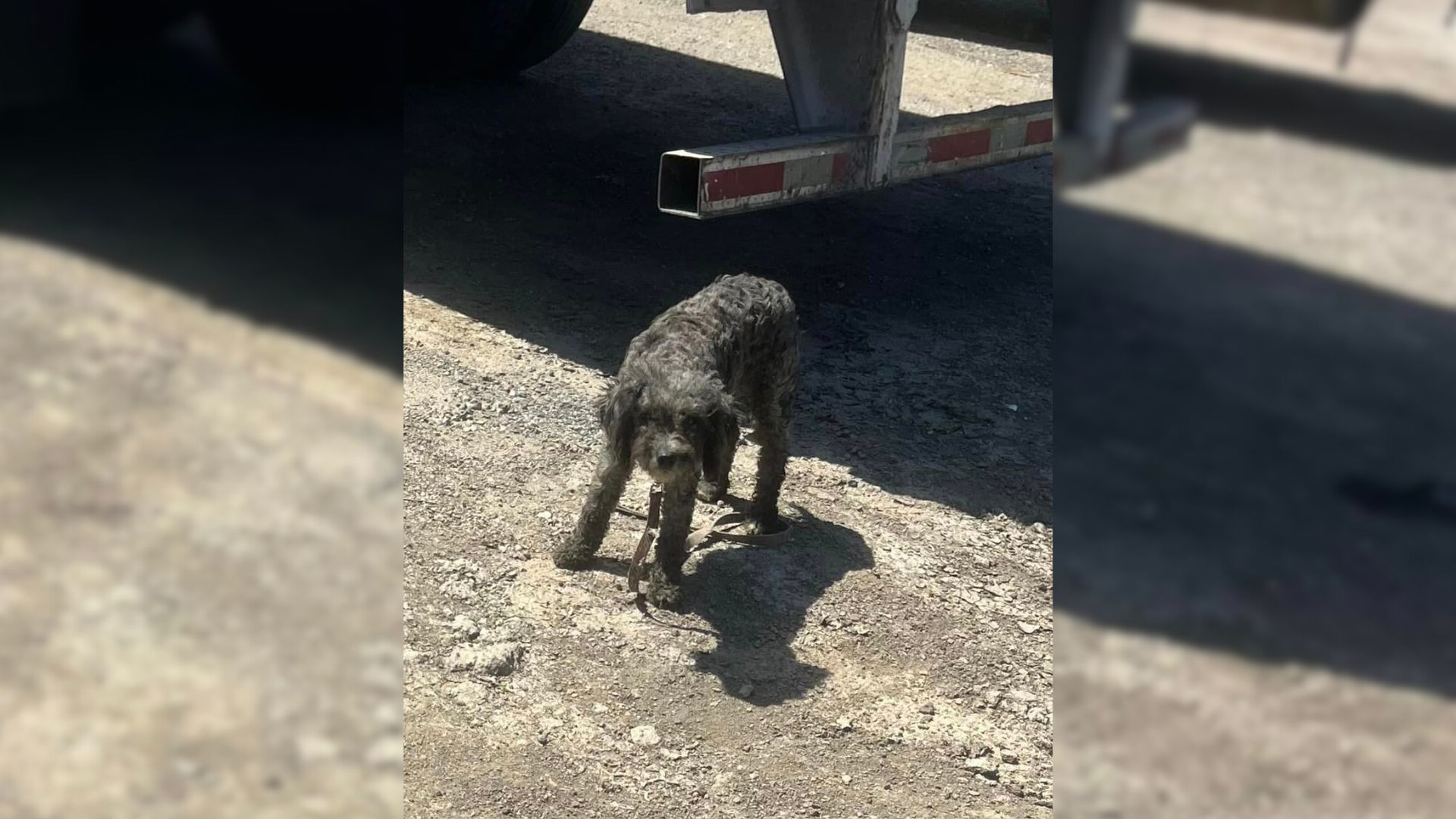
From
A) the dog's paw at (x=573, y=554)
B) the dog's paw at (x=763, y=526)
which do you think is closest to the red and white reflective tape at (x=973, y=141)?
the dog's paw at (x=763, y=526)

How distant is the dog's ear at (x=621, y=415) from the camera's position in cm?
412

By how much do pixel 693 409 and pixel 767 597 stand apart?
0.81 meters

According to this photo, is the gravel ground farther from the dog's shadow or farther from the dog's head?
the dog's head

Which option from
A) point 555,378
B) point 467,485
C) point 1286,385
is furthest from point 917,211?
point 1286,385

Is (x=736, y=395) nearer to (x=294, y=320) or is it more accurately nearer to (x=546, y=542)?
(x=546, y=542)

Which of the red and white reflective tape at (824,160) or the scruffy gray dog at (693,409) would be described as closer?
the scruffy gray dog at (693,409)

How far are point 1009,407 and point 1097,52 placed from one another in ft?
17.6

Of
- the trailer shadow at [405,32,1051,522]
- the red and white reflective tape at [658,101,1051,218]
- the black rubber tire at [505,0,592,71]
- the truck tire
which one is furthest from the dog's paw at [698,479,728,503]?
the black rubber tire at [505,0,592,71]

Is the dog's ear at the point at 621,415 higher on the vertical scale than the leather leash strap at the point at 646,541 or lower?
higher

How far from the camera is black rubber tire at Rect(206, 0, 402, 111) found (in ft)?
2.47

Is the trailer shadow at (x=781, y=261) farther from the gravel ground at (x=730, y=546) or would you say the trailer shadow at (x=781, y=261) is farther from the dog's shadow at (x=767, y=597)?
the dog's shadow at (x=767, y=597)

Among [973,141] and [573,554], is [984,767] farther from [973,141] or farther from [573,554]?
[973,141]

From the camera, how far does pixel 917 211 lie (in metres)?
8.62

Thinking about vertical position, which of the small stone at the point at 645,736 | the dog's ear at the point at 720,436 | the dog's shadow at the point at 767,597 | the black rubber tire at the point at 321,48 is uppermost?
the black rubber tire at the point at 321,48
